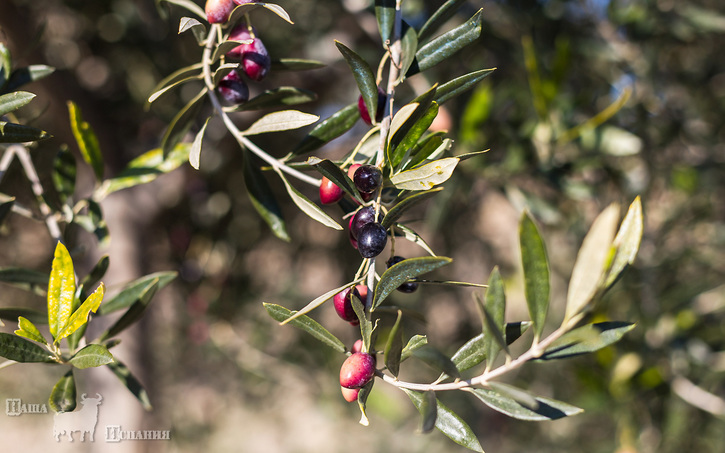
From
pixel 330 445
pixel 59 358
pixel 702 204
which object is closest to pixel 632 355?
pixel 702 204

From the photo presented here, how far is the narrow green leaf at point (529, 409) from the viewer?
411 millimetres

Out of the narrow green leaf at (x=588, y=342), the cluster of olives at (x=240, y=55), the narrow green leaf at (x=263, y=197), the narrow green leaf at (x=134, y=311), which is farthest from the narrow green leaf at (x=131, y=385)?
the narrow green leaf at (x=588, y=342)

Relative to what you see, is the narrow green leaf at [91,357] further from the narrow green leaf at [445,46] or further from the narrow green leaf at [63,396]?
the narrow green leaf at [445,46]

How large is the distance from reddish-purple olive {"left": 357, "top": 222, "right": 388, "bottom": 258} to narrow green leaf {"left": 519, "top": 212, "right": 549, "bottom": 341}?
0.11m

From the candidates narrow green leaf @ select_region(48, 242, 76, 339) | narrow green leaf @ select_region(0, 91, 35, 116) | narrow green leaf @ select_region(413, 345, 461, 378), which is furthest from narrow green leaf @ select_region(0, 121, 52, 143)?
narrow green leaf @ select_region(413, 345, 461, 378)

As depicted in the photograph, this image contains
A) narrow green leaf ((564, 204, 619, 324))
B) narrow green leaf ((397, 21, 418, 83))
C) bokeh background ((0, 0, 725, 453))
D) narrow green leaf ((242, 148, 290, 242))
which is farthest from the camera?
bokeh background ((0, 0, 725, 453))

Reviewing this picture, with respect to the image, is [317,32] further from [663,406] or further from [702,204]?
[663,406]

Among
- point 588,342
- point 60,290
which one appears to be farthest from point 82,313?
point 588,342

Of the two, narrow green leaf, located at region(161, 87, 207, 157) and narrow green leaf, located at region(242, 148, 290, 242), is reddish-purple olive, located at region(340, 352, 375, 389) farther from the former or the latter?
narrow green leaf, located at region(161, 87, 207, 157)

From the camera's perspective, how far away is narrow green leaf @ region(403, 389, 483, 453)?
0.43m

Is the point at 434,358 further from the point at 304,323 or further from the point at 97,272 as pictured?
the point at 97,272

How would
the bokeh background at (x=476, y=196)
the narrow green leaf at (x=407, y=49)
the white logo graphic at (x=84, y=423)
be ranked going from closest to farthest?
the narrow green leaf at (x=407, y=49), the white logo graphic at (x=84, y=423), the bokeh background at (x=476, y=196)

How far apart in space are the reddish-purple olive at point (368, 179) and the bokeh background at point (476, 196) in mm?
200

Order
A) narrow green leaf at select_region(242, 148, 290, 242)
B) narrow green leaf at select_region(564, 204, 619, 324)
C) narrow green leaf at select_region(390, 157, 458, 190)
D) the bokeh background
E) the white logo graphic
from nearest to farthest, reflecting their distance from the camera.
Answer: narrow green leaf at select_region(564, 204, 619, 324)
narrow green leaf at select_region(390, 157, 458, 190)
narrow green leaf at select_region(242, 148, 290, 242)
the white logo graphic
the bokeh background
